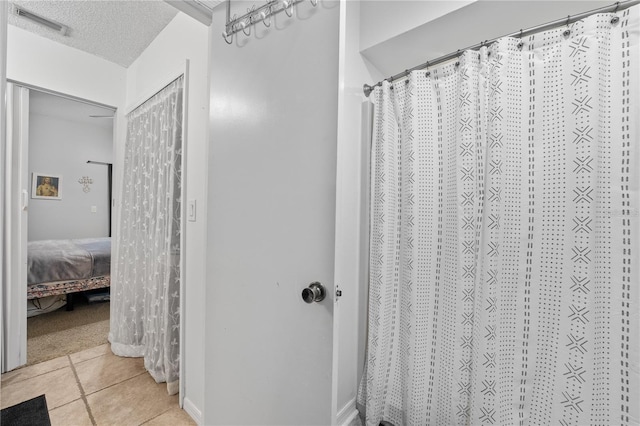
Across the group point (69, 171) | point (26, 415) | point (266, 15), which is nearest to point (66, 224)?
point (69, 171)

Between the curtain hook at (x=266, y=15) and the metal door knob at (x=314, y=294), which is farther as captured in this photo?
the curtain hook at (x=266, y=15)

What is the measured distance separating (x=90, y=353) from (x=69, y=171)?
352 centimetres

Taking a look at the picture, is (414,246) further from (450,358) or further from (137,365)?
(137,365)

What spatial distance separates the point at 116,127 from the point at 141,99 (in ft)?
2.24

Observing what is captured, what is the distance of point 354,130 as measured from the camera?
1.50m

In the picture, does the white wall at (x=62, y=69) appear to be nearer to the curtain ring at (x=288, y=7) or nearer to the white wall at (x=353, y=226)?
the curtain ring at (x=288, y=7)

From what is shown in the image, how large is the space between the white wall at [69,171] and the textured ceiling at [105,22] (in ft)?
8.68

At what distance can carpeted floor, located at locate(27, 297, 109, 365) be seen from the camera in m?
2.41

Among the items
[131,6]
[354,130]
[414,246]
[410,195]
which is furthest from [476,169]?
[131,6]

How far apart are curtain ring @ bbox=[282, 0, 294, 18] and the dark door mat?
1558 millimetres

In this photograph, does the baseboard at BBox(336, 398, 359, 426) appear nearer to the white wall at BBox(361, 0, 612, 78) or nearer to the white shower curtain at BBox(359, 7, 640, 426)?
the white shower curtain at BBox(359, 7, 640, 426)

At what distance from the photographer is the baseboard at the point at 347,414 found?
1.45 metres

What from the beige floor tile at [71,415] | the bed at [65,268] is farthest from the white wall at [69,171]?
the beige floor tile at [71,415]

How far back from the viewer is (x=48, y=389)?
1.97 m
